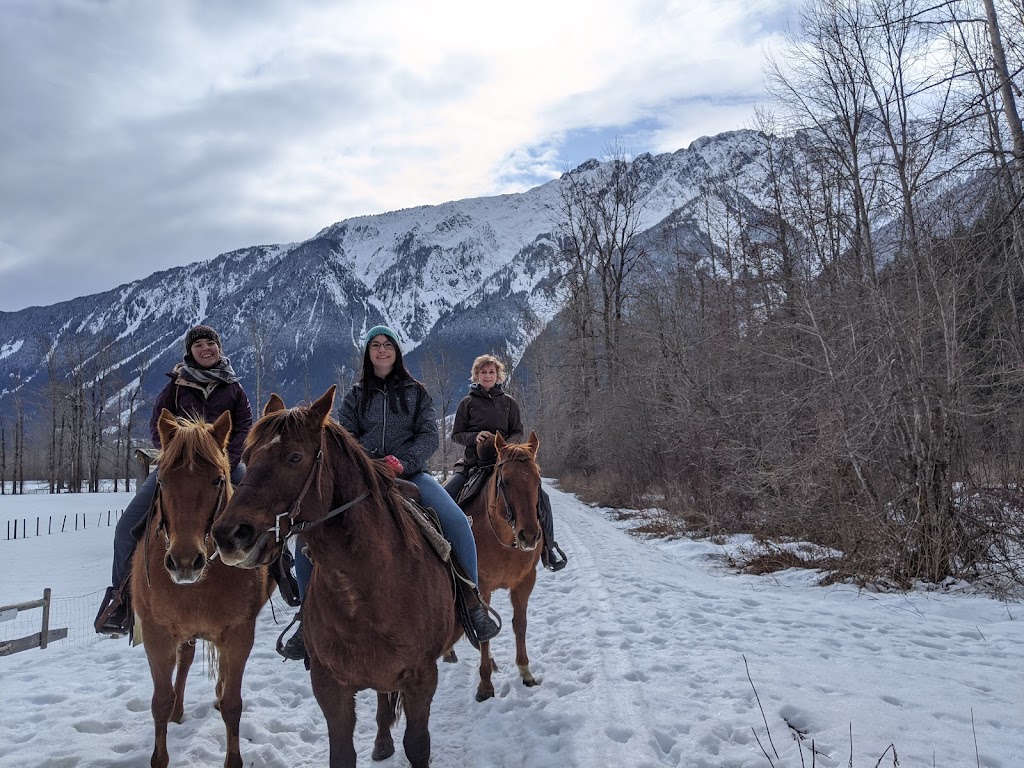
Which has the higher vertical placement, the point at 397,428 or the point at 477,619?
the point at 397,428

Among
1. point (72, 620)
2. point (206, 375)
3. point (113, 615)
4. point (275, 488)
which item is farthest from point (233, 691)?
point (72, 620)

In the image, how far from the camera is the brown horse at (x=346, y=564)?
244cm

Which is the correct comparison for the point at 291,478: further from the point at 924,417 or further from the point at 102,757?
the point at 924,417

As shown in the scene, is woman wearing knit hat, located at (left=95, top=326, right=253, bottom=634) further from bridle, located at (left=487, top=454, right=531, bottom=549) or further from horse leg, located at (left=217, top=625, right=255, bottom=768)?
bridle, located at (left=487, top=454, right=531, bottom=549)

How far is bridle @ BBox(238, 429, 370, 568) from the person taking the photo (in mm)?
2207

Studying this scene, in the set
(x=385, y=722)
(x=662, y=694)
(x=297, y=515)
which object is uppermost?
(x=297, y=515)

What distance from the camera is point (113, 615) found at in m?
4.13

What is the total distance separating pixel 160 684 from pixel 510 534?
2828mm

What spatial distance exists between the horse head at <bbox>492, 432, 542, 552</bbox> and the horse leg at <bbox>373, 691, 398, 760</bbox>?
151cm

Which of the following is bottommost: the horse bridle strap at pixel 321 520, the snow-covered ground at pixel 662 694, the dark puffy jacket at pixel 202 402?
the snow-covered ground at pixel 662 694

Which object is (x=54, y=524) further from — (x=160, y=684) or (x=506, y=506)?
(x=506, y=506)

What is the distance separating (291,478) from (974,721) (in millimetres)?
4566

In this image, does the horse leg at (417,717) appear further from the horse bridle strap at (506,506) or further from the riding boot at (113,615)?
the riding boot at (113,615)

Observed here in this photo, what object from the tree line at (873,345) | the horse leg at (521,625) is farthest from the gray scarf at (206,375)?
the tree line at (873,345)
